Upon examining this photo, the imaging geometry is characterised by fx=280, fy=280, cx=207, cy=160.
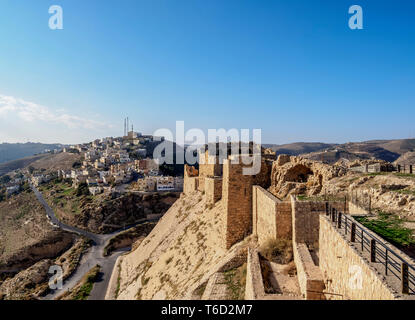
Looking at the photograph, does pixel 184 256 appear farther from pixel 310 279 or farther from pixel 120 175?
pixel 120 175

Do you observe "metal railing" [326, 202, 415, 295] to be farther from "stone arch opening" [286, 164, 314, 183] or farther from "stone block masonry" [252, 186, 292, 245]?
"stone arch opening" [286, 164, 314, 183]

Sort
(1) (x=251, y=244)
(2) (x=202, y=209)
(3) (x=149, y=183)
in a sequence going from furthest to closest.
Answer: (3) (x=149, y=183) < (2) (x=202, y=209) < (1) (x=251, y=244)

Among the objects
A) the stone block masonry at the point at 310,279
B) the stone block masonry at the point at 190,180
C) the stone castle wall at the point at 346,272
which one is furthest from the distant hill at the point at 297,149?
the stone castle wall at the point at 346,272

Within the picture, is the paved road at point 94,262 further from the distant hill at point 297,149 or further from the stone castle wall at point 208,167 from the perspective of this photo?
the distant hill at point 297,149

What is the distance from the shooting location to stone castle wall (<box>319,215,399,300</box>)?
11.3 feet

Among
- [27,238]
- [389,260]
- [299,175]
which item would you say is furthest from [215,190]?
[27,238]

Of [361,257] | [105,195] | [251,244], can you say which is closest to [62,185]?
[105,195]

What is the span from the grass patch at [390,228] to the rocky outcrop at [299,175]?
12.0 ft

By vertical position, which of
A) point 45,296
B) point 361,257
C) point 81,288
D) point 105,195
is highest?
point 361,257

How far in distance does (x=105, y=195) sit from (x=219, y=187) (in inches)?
1605

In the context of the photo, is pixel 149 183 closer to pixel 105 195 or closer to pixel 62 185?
pixel 105 195

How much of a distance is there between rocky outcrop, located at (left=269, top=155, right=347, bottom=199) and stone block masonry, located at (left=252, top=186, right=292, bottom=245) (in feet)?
4.60

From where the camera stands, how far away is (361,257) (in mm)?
3980
